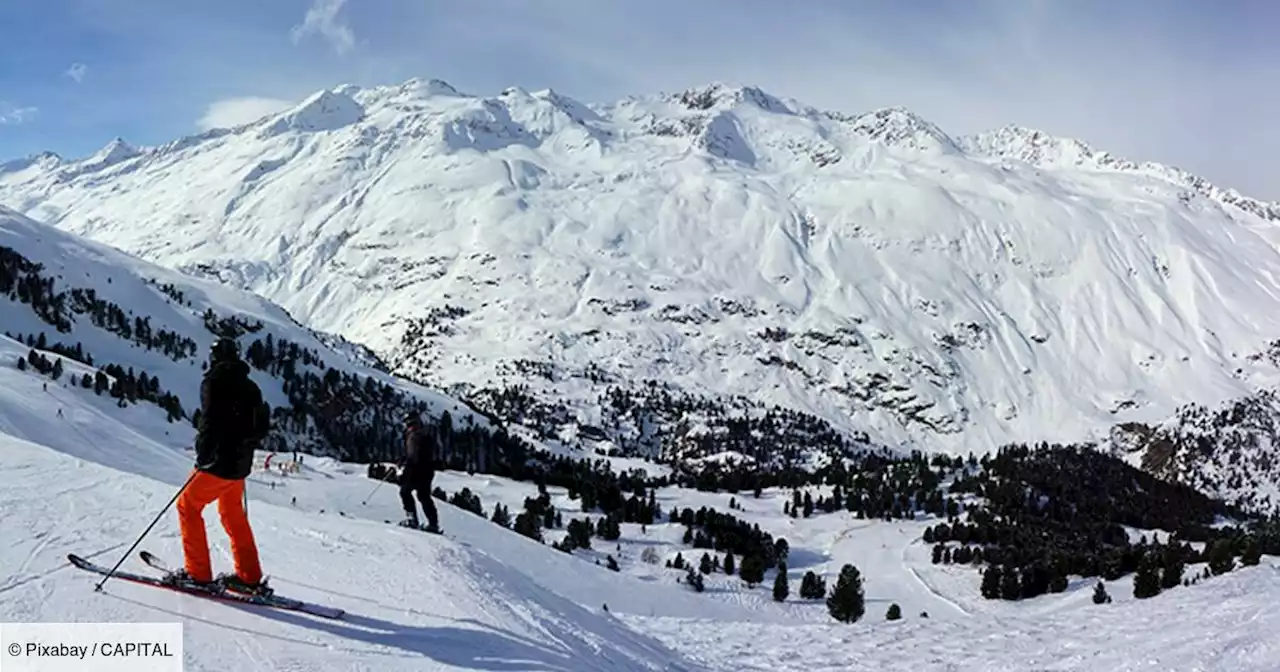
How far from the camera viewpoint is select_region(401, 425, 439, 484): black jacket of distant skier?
21.6m

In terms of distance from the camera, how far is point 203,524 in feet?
39.9

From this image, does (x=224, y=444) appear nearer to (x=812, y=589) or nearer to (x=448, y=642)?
(x=448, y=642)

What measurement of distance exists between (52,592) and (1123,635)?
2180 cm

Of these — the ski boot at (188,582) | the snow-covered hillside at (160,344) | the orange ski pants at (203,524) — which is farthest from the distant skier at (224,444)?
the snow-covered hillside at (160,344)

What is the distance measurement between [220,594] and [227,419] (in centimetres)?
248

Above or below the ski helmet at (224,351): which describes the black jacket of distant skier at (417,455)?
below

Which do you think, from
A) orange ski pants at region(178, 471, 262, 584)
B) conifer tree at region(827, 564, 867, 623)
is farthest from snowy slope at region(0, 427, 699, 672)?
conifer tree at region(827, 564, 867, 623)

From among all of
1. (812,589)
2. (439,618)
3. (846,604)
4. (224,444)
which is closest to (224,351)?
(224,444)

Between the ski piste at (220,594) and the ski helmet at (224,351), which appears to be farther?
the ski piste at (220,594)

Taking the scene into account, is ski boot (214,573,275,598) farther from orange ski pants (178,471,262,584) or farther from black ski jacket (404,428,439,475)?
black ski jacket (404,428,439,475)

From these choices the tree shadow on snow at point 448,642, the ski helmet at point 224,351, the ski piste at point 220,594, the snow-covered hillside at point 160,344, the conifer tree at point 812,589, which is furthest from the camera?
the snow-covered hillside at point 160,344

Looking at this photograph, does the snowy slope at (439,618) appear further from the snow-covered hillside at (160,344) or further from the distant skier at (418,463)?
the snow-covered hillside at (160,344)

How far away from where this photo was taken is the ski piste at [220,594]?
1240 cm

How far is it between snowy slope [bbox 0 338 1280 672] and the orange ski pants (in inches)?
18.6
